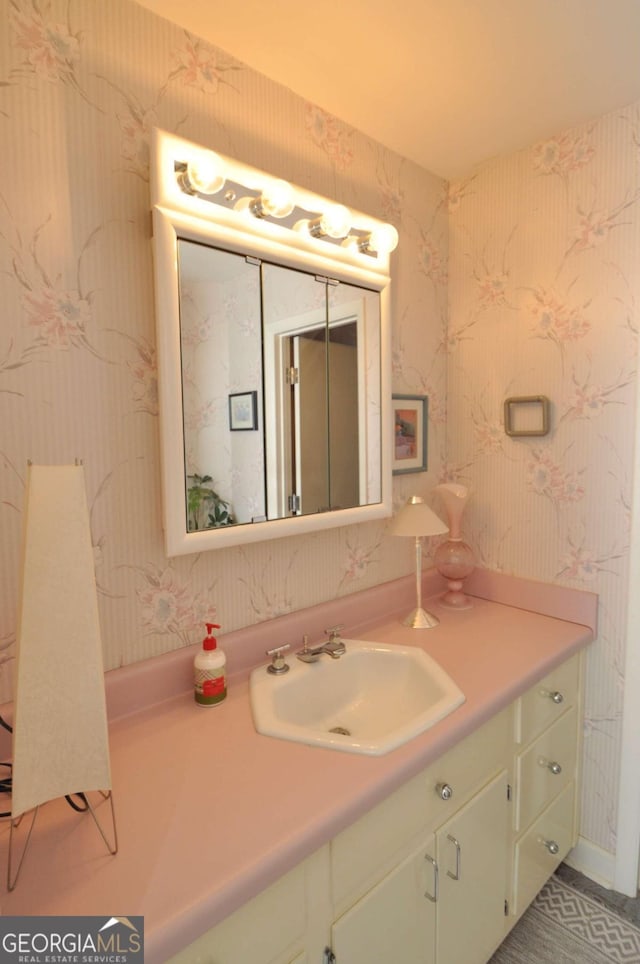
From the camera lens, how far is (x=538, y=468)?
5.18 feet

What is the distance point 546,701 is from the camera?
4.35ft

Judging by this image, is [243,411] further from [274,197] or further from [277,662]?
[277,662]

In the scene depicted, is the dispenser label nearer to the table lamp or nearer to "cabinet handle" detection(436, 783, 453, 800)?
"cabinet handle" detection(436, 783, 453, 800)

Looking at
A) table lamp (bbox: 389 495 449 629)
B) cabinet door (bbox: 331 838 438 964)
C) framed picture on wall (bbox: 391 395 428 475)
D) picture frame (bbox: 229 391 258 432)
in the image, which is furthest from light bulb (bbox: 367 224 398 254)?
cabinet door (bbox: 331 838 438 964)

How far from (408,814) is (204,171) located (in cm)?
126

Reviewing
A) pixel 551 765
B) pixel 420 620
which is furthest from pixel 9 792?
pixel 551 765

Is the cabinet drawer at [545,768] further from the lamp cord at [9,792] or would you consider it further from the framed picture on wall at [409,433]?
the lamp cord at [9,792]

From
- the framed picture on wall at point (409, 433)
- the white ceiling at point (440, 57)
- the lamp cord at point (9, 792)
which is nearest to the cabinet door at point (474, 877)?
the lamp cord at point (9, 792)

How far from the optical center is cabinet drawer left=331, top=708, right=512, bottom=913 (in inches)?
32.3

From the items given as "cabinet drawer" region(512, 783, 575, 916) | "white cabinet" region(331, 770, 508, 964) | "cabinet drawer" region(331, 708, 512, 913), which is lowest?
"cabinet drawer" region(512, 783, 575, 916)

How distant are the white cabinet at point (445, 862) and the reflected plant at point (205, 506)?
610 millimetres

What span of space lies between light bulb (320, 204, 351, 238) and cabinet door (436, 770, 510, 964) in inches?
52.1

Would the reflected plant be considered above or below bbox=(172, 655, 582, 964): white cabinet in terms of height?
above

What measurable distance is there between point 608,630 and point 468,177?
1.46 m
